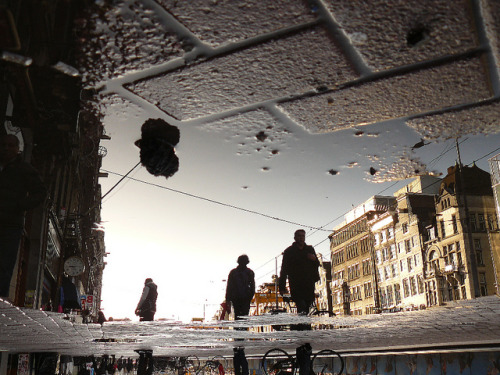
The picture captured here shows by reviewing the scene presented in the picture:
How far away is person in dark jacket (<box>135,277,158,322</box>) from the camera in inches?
348

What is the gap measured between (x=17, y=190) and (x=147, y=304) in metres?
4.92

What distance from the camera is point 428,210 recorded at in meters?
59.8

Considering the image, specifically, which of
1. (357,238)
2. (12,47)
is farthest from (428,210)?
(12,47)

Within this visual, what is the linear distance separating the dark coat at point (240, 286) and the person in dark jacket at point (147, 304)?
2598 mm

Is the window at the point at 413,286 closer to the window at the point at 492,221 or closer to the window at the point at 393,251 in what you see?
the window at the point at 393,251

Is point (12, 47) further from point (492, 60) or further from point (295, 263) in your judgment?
point (295, 263)

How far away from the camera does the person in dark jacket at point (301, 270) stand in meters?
6.07

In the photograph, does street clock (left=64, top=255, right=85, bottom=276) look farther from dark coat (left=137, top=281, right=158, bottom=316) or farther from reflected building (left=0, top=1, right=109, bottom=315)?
dark coat (left=137, top=281, right=158, bottom=316)

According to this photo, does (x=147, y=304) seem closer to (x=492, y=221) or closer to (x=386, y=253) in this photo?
(x=492, y=221)

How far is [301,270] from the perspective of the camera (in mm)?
6094

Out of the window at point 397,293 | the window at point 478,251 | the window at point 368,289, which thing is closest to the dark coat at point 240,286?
the window at point 478,251

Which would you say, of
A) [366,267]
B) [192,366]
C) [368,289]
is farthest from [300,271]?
[366,267]

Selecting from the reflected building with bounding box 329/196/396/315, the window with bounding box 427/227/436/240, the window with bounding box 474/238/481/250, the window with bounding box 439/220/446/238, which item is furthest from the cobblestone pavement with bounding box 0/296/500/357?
the reflected building with bounding box 329/196/396/315

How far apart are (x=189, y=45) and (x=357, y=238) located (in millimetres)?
77667
